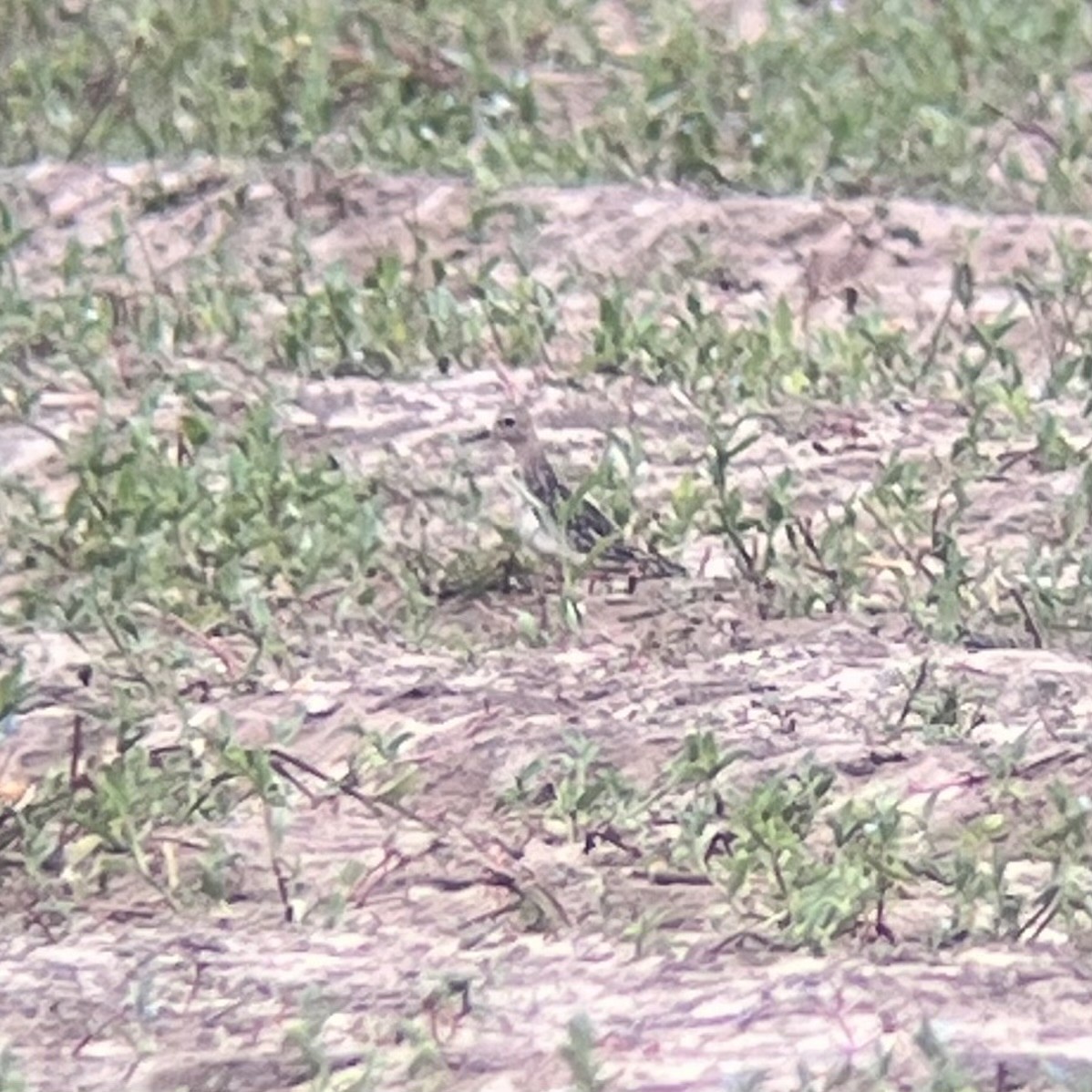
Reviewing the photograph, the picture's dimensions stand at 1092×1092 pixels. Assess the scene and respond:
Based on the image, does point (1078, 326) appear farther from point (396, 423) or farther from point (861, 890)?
point (861, 890)

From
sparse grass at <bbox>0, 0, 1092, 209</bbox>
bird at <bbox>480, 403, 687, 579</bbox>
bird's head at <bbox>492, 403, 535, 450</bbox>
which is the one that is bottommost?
bird at <bbox>480, 403, 687, 579</bbox>

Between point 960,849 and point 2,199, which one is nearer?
point 960,849

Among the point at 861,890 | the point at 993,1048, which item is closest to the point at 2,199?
the point at 861,890

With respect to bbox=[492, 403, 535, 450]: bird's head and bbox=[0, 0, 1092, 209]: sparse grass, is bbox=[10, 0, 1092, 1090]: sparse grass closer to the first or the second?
bbox=[0, 0, 1092, 209]: sparse grass

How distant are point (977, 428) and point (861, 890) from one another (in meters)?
1.50

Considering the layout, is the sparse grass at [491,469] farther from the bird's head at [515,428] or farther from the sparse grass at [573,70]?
the bird's head at [515,428]

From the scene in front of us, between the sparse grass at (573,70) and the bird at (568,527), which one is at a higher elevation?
the sparse grass at (573,70)

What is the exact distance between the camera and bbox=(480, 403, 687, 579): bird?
13.2ft

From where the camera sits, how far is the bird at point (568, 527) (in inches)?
159

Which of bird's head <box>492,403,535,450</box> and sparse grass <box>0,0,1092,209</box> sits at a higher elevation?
sparse grass <box>0,0,1092,209</box>

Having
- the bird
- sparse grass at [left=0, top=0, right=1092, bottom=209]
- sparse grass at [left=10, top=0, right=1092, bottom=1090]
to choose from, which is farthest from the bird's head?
sparse grass at [left=0, top=0, right=1092, bottom=209]

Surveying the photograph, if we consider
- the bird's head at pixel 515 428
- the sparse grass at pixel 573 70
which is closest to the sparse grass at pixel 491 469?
the sparse grass at pixel 573 70

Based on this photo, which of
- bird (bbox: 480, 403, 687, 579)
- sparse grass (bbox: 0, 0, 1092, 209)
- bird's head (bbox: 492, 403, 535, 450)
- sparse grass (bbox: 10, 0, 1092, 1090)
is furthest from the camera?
sparse grass (bbox: 0, 0, 1092, 209)

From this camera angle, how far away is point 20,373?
4.55m
